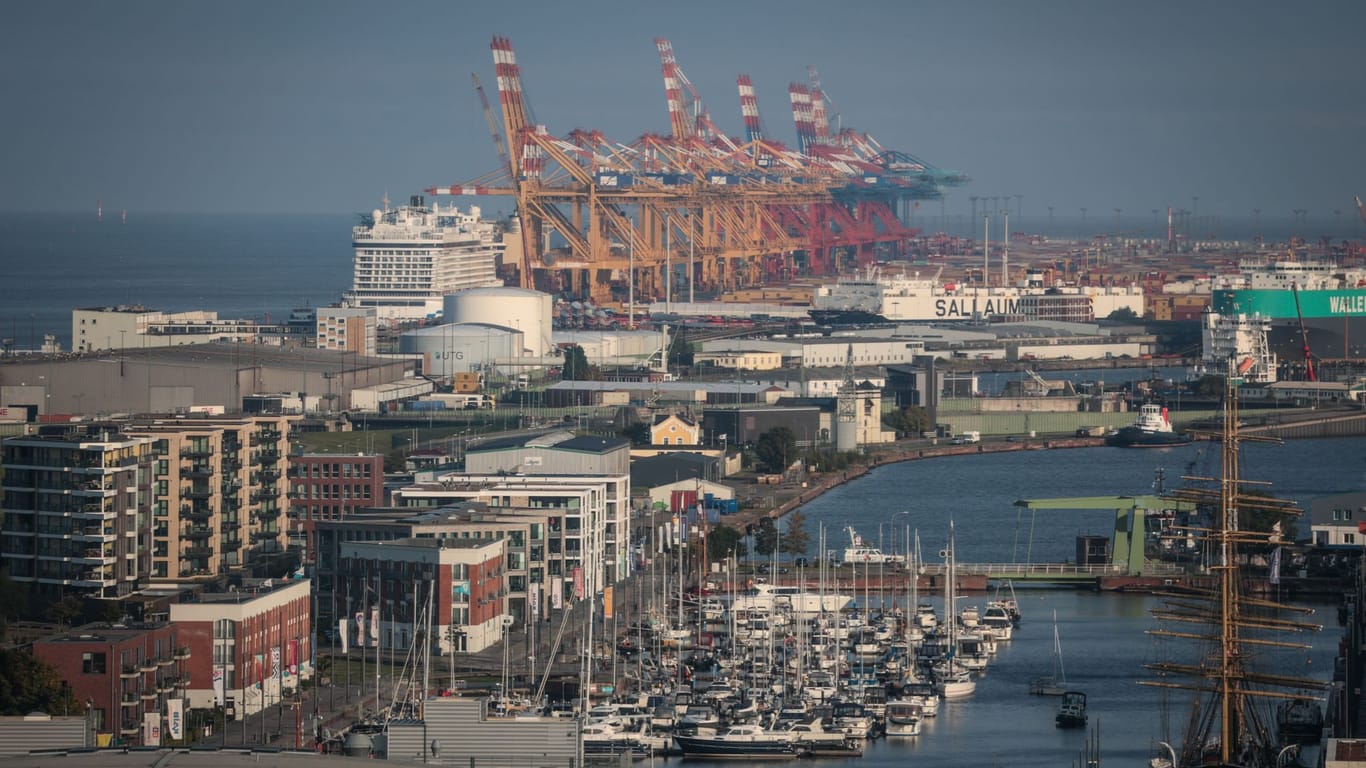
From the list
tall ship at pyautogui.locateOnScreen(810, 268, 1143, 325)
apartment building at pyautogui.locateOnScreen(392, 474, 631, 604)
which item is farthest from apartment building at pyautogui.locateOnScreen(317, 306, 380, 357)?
apartment building at pyautogui.locateOnScreen(392, 474, 631, 604)

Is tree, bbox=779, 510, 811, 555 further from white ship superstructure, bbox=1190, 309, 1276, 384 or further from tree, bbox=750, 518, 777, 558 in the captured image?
white ship superstructure, bbox=1190, 309, 1276, 384

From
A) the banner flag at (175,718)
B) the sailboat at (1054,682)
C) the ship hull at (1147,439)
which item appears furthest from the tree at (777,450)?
the banner flag at (175,718)

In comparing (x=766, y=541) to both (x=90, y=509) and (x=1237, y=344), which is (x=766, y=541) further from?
(x=1237, y=344)

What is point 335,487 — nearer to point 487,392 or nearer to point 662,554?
point 662,554

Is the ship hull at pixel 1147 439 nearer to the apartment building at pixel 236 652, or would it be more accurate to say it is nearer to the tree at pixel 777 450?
the tree at pixel 777 450

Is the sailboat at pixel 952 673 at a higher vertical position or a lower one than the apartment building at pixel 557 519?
lower

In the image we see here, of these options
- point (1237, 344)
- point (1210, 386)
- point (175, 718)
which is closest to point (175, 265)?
point (1237, 344)
